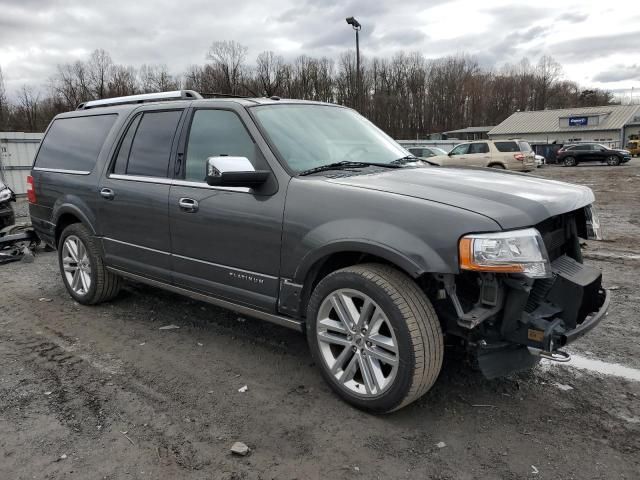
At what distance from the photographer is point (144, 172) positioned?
4211 mm

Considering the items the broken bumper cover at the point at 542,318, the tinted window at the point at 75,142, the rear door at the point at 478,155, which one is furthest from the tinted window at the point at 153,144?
the rear door at the point at 478,155

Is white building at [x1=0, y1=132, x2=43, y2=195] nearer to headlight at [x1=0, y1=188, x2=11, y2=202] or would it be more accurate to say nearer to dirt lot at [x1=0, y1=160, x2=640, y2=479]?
headlight at [x1=0, y1=188, x2=11, y2=202]

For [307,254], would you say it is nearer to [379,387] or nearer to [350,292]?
[350,292]

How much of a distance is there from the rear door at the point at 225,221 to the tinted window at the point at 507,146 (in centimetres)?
2164

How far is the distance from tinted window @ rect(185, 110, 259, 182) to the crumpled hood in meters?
0.79

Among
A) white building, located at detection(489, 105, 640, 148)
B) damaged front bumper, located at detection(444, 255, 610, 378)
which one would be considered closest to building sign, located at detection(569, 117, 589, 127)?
white building, located at detection(489, 105, 640, 148)

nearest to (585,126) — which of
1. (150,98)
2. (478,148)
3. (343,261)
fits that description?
(478,148)

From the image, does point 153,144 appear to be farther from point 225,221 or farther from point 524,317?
point 524,317

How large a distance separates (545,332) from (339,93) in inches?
2574

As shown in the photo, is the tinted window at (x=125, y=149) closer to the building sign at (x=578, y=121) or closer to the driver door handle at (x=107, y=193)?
the driver door handle at (x=107, y=193)

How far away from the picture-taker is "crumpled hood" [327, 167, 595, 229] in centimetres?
267

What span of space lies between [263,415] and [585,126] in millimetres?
68496

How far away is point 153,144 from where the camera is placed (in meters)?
4.21

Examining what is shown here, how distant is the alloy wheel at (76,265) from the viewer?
4965mm
